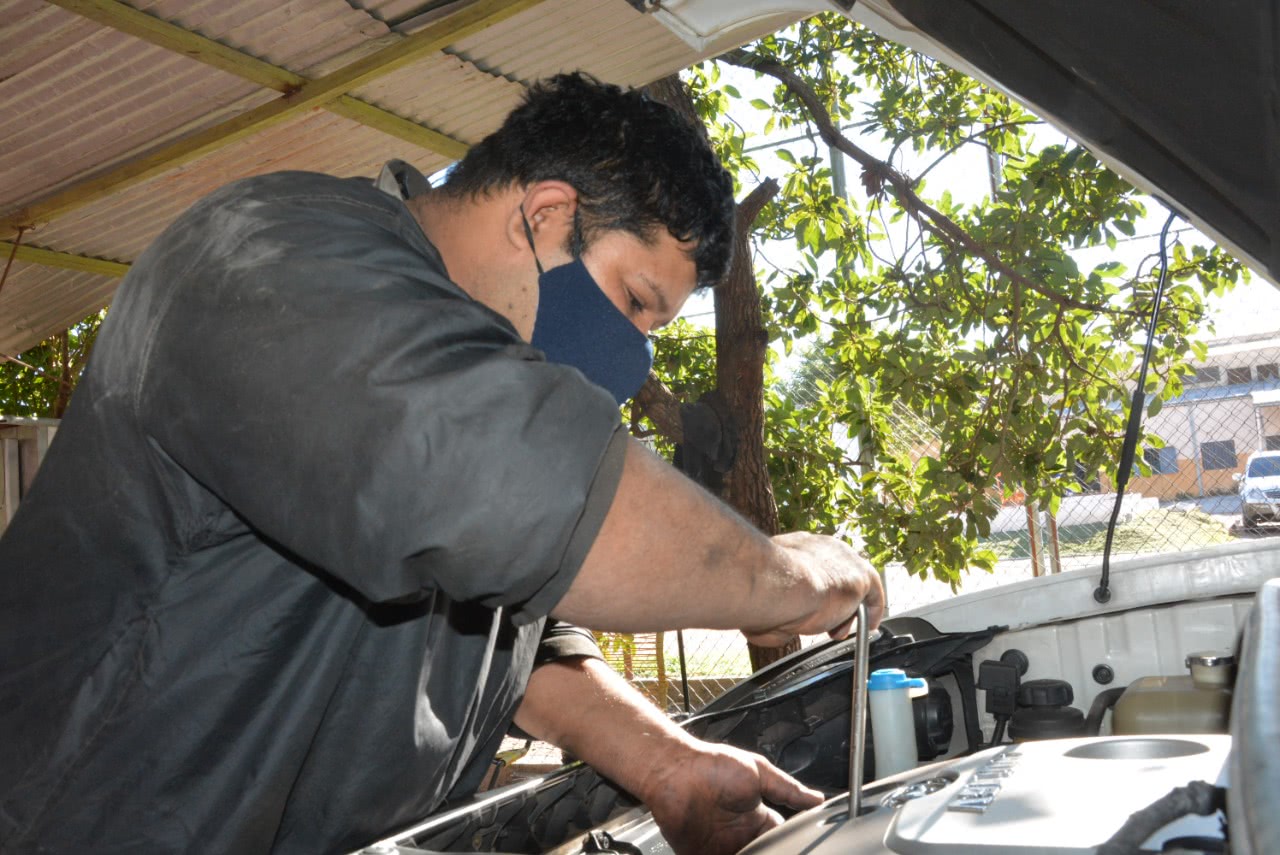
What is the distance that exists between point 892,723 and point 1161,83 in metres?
1.16

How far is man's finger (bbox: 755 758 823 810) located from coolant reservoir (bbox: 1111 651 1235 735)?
0.57 metres

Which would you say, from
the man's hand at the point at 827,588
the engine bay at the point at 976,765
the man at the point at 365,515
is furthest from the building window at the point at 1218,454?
the man's hand at the point at 827,588

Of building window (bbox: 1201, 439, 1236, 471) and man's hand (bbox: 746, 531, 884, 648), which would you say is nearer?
man's hand (bbox: 746, 531, 884, 648)

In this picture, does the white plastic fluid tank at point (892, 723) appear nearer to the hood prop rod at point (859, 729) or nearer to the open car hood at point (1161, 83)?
the hood prop rod at point (859, 729)

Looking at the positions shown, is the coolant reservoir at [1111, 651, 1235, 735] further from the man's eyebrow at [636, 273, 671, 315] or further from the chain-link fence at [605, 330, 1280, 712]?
the chain-link fence at [605, 330, 1280, 712]

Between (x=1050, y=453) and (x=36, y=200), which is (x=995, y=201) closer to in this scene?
(x=1050, y=453)

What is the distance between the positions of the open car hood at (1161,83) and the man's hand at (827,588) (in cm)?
66

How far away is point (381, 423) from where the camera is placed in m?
1.03

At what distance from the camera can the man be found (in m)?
1.06

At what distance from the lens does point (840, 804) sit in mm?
1500

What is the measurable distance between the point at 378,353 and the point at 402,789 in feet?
2.60

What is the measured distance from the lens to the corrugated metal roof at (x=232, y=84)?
3.62 m

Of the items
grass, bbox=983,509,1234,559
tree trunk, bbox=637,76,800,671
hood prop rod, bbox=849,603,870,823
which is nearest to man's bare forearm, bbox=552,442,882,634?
hood prop rod, bbox=849,603,870,823

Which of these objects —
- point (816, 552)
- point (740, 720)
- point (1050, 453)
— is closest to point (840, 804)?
point (816, 552)
